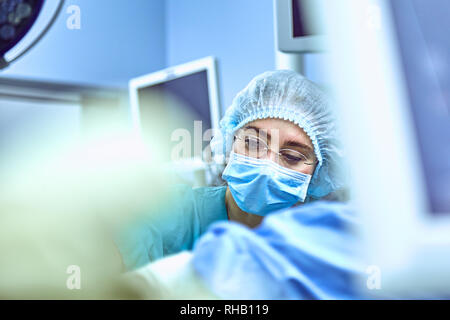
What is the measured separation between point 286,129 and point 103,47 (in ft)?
1.50

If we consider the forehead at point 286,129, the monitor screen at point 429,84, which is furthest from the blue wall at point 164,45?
the monitor screen at point 429,84

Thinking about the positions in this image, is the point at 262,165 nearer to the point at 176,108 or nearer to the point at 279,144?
the point at 279,144

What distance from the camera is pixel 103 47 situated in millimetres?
853

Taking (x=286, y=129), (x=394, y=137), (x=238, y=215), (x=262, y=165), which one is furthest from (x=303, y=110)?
(x=394, y=137)

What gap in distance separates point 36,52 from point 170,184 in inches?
15.4

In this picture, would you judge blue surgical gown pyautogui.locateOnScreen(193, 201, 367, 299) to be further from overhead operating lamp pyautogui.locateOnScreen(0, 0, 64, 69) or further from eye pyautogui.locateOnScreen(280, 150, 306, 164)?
overhead operating lamp pyautogui.locateOnScreen(0, 0, 64, 69)

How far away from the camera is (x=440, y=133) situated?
331 millimetres

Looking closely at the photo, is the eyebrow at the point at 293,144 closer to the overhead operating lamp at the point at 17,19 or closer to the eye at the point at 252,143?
the eye at the point at 252,143

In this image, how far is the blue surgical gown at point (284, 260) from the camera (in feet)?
1.37
